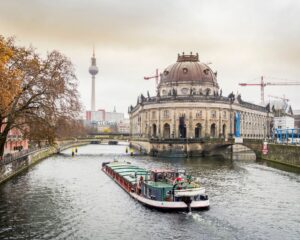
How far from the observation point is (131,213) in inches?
1411

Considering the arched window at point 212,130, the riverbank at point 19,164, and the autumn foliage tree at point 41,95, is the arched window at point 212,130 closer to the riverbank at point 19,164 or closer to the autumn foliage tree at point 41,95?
the riverbank at point 19,164

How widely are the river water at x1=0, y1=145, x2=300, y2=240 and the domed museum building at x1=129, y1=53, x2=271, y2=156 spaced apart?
57.3m

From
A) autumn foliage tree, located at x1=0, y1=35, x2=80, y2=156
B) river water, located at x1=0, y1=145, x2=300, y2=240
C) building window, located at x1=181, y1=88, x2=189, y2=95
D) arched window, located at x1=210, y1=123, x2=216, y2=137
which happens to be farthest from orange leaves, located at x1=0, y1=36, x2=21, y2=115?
building window, located at x1=181, y1=88, x2=189, y2=95

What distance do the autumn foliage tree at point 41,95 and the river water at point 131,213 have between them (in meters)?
7.42

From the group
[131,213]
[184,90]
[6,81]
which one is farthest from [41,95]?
[184,90]

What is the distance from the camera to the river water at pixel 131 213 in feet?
96.4

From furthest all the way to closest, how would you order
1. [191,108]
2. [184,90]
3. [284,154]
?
[184,90], [191,108], [284,154]

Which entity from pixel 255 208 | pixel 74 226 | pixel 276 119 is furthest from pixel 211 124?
pixel 74 226

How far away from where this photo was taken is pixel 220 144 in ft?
344

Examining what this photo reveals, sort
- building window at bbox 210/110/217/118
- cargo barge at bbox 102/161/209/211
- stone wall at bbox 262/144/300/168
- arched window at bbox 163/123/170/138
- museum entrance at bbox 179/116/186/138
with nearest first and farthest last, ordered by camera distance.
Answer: cargo barge at bbox 102/161/209/211 < stone wall at bbox 262/144/300/168 < building window at bbox 210/110/217/118 < museum entrance at bbox 179/116/186/138 < arched window at bbox 163/123/170/138

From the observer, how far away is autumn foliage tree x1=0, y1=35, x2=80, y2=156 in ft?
161

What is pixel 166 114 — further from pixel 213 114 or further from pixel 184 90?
pixel 184 90

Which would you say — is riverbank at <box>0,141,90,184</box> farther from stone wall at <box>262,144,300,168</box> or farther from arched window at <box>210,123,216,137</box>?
arched window at <box>210,123,216,137</box>

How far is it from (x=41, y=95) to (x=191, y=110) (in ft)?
238
